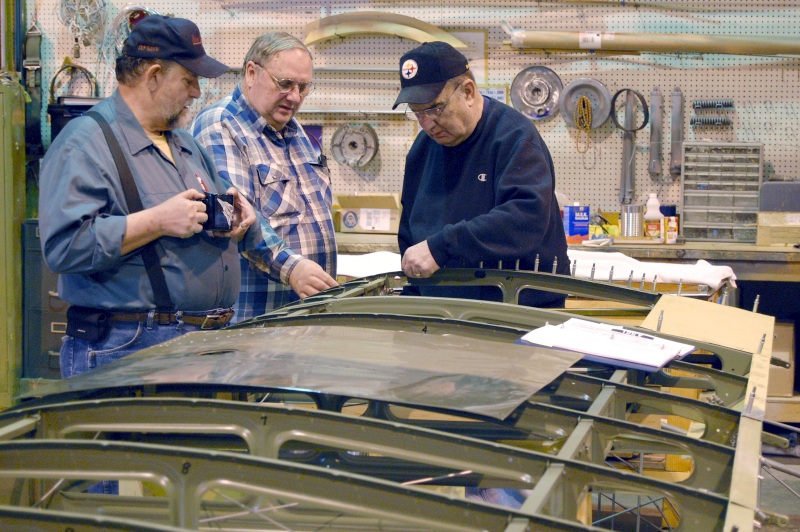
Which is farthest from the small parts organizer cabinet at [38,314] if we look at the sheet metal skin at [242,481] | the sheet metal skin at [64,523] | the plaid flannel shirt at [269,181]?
the sheet metal skin at [64,523]

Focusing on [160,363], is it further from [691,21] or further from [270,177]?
[691,21]

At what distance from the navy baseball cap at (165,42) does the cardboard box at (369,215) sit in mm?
2974

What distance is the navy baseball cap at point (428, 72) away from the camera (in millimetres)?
2912

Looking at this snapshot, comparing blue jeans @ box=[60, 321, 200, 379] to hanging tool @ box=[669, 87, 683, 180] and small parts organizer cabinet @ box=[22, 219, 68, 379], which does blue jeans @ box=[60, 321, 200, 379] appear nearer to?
small parts organizer cabinet @ box=[22, 219, 68, 379]

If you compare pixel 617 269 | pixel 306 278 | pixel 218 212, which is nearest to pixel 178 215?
pixel 218 212

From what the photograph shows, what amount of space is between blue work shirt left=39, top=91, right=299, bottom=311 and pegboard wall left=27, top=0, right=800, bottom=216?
3411 millimetres

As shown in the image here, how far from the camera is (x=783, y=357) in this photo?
5055mm

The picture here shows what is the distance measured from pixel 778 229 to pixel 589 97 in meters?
1.43

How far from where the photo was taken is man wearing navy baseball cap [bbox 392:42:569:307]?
279cm

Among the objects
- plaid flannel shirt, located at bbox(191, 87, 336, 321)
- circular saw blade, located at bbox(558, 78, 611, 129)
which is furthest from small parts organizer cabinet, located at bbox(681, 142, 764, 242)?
plaid flannel shirt, located at bbox(191, 87, 336, 321)

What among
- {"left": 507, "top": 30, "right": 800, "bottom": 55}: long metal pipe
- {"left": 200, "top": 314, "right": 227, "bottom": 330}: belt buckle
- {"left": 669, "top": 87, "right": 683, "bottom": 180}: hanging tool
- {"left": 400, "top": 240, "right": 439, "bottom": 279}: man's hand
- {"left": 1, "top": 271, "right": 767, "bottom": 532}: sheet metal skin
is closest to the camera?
{"left": 1, "top": 271, "right": 767, "bottom": 532}: sheet metal skin

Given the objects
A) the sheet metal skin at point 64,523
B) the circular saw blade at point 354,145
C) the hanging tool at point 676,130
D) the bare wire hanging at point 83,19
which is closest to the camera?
the sheet metal skin at point 64,523

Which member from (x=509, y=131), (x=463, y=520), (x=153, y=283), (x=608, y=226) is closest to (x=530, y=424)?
(x=463, y=520)

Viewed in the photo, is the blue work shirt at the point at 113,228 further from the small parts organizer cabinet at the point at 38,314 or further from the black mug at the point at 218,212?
the small parts organizer cabinet at the point at 38,314
